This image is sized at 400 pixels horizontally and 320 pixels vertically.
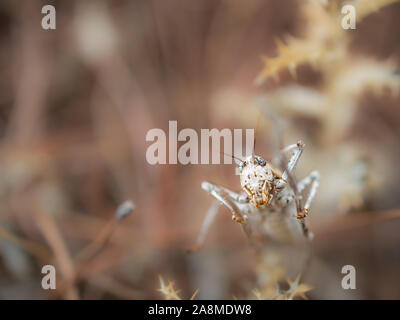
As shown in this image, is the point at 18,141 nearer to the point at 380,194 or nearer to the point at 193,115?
the point at 193,115

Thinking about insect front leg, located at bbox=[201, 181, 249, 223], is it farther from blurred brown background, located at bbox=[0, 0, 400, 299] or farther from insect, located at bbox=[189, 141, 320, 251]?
blurred brown background, located at bbox=[0, 0, 400, 299]

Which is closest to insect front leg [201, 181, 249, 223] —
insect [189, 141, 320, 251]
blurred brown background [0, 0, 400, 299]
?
insect [189, 141, 320, 251]

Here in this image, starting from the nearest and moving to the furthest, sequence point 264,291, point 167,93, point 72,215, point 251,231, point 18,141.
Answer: point 251,231, point 264,291, point 72,215, point 18,141, point 167,93

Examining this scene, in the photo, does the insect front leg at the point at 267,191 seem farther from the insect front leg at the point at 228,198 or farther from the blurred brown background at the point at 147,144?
the blurred brown background at the point at 147,144

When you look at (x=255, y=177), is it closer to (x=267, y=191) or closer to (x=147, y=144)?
(x=267, y=191)

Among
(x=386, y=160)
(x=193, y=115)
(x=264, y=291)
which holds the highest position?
(x=193, y=115)

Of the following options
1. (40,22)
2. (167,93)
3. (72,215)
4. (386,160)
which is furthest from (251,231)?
(40,22)

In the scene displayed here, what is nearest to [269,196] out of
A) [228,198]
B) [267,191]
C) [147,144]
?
[267,191]
